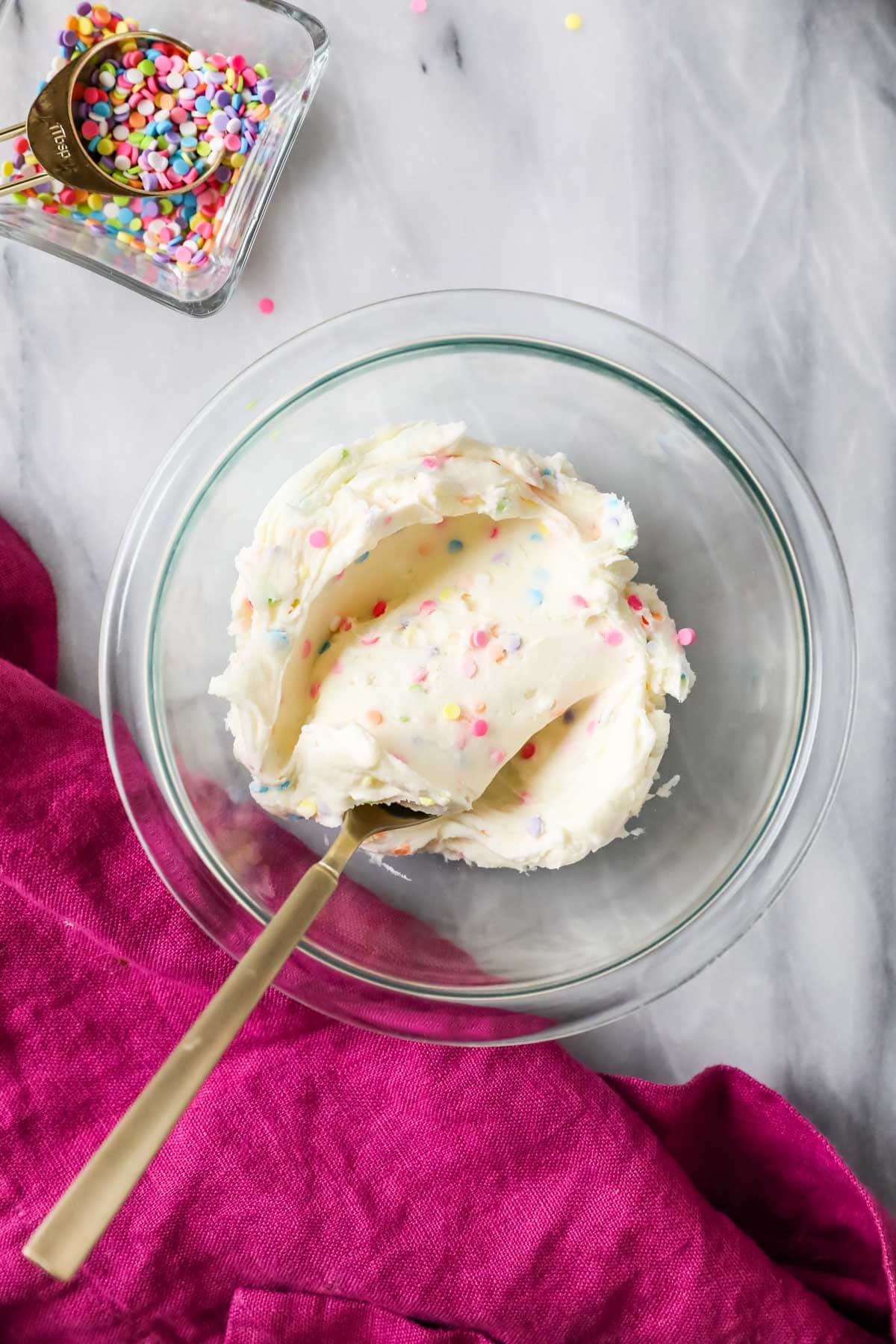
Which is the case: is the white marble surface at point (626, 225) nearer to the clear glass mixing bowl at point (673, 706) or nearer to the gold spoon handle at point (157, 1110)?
the clear glass mixing bowl at point (673, 706)

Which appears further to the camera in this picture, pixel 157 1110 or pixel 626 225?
pixel 626 225

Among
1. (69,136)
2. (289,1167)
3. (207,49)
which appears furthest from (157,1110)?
(207,49)

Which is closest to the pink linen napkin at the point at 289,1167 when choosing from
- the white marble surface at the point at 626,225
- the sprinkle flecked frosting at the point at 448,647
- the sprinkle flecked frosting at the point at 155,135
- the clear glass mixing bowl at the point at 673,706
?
the clear glass mixing bowl at the point at 673,706

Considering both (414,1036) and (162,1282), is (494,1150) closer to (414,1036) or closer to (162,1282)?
(414,1036)

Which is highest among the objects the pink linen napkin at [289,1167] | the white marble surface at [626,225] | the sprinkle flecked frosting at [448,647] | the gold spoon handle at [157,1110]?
the white marble surface at [626,225]

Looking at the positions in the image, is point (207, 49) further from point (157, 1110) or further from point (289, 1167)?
point (289, 1167)

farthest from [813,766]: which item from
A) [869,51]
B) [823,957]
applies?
[869,51]
